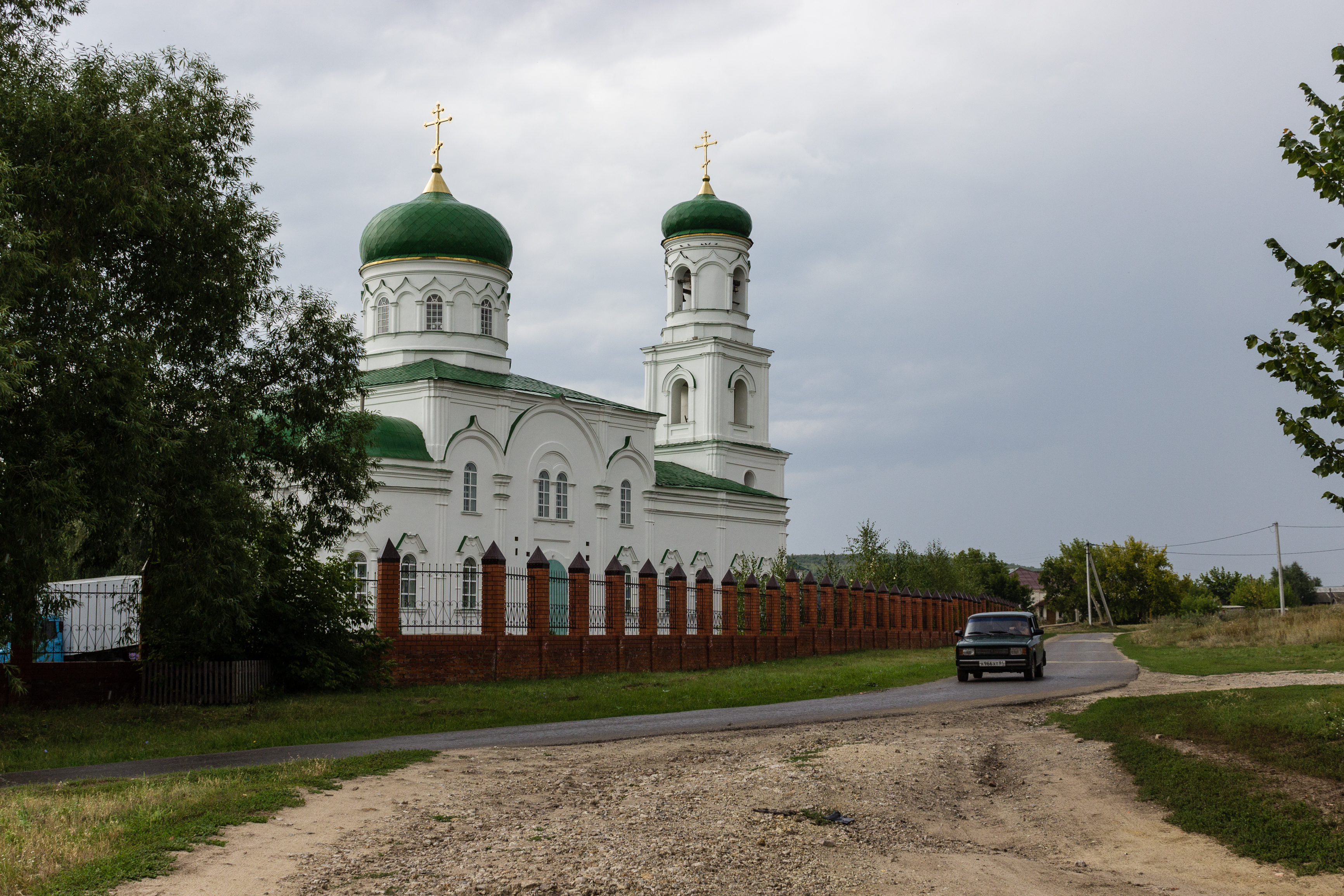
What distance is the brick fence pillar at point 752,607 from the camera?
29.4 metres

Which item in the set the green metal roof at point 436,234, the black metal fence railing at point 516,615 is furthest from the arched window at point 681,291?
the black metal fence railing at point 516,615

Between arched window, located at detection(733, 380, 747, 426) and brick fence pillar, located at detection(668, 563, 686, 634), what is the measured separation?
24.6 metres

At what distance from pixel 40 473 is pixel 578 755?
6.21 m

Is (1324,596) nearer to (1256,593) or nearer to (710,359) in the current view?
(1256,593)

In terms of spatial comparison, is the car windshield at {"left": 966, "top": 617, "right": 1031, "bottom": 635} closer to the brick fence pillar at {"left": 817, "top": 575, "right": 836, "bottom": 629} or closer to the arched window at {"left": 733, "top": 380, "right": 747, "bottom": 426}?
the brick fence pillar at {"left": 817, "top": 575, "right": 836, "bottom": 629}

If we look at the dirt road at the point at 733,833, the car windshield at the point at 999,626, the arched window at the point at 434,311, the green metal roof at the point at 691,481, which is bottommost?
the dirt road at the point at 733,833

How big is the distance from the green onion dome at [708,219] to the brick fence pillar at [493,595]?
98.2 ft

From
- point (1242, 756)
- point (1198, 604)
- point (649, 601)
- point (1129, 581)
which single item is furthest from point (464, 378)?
point (1198, 604)

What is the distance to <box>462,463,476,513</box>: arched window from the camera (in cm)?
3609

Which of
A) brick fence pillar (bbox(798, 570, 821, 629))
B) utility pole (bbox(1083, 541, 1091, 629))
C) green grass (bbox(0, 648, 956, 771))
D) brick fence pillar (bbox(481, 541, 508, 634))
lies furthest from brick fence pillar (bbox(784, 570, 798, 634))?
utility pole (bbox(1083, 541, 1091, 629))

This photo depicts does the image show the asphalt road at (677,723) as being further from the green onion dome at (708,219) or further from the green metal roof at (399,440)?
the green onion dome at (708,219)

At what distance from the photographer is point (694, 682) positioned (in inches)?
861

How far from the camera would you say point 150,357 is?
14.7 meters

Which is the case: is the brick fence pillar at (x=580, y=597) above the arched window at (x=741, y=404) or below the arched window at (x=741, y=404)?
below
